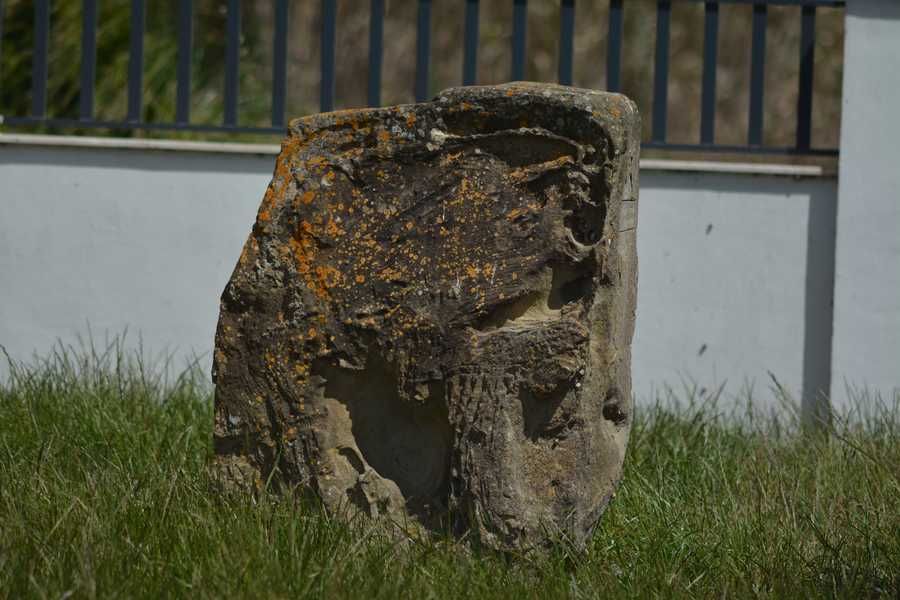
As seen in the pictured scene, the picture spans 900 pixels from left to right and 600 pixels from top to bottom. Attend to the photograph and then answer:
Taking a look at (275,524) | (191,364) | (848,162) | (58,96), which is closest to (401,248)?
(275,524)

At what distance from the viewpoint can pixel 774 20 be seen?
36.7ft

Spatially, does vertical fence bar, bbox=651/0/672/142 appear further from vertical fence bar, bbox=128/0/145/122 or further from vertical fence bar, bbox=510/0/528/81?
vertical fence bar, bbox=128/0/145/122

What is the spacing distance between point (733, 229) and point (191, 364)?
91.1 inches

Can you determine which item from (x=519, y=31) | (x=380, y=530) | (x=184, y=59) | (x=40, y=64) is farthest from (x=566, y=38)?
(x=380, y=530)

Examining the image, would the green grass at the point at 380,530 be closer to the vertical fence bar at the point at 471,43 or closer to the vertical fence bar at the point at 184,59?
the vertical fence bar at the point at 184,59

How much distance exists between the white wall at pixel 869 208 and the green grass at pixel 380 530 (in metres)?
0.62

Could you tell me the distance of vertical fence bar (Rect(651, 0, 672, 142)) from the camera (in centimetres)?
533

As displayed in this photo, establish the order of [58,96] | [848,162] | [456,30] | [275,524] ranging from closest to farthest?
[275,524], [848,162], [58,96], [456,30]

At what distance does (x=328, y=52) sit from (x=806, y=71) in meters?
2.00

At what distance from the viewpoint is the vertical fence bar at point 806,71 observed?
537 cm

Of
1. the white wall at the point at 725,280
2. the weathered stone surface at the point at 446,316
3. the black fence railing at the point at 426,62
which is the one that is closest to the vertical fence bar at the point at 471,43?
the black fence railing at the point at 426,62

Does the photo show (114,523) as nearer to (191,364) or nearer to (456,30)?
(191,364)

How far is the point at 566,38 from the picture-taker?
5426 millimetres

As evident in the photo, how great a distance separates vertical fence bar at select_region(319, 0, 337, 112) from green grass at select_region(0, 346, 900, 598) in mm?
1494
